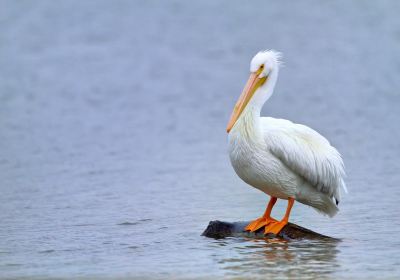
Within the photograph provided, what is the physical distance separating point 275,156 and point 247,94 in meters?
0.53

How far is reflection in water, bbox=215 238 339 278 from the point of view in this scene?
5.85 meters

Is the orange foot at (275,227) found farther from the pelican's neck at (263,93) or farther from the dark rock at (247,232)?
the pelican's neck at (263,93)

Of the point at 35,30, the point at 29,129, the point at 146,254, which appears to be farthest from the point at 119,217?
the point at 35,30

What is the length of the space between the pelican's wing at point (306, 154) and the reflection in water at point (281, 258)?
0.50 meters

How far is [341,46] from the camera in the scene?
1644cm

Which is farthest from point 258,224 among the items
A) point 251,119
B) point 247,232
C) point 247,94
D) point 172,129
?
point 172,129

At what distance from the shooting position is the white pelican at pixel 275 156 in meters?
6.70

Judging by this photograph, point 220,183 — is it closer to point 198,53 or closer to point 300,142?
point 300,142

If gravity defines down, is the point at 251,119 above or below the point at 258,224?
above

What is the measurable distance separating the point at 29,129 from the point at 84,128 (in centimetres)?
71

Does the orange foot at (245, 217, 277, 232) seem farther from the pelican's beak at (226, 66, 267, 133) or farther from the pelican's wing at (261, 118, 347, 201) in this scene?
the pelican's beak at (226, 66, 267, 133)

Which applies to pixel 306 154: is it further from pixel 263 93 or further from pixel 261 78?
pixel 261 78

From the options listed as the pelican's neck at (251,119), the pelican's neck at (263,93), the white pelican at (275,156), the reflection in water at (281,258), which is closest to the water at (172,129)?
the reflection in water at (281,258)

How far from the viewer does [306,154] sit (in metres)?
6.85
